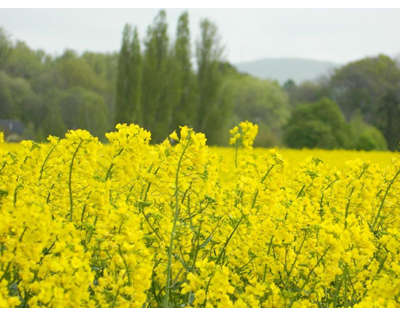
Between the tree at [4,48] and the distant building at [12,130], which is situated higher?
the tree at [4,48]

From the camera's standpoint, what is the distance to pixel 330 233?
2.40 metres

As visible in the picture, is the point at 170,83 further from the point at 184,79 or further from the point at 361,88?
the point at 361,88

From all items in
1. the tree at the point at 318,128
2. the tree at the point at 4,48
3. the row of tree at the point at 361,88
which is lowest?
the tree at the point at 318,128

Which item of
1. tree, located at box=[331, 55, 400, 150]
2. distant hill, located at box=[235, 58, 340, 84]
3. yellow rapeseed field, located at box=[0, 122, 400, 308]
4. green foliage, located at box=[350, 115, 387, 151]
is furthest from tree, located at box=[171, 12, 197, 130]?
distant hill, located at box=[235, 58, 340, 84]

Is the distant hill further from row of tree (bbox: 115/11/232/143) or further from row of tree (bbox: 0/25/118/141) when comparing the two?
row of tree (bbox: 115/11/232/143)

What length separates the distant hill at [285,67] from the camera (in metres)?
159

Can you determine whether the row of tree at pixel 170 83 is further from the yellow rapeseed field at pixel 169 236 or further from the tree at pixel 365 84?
the yellow rapeseed field at pixel 169 236

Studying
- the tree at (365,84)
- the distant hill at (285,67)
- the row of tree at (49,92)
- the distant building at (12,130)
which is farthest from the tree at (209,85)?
the distant hill at (285,67)


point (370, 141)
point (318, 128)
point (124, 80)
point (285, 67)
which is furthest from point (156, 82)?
point (285, 67)

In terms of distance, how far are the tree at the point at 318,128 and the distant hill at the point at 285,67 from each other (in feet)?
391

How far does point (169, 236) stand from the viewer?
256 cm

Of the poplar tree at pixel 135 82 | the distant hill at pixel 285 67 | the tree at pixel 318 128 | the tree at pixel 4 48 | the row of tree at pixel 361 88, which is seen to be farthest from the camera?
the distant hill at pixel 285 67

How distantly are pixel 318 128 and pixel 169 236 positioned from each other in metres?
34.5

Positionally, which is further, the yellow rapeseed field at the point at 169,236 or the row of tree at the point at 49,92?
the row of tree at the point at 49,92
